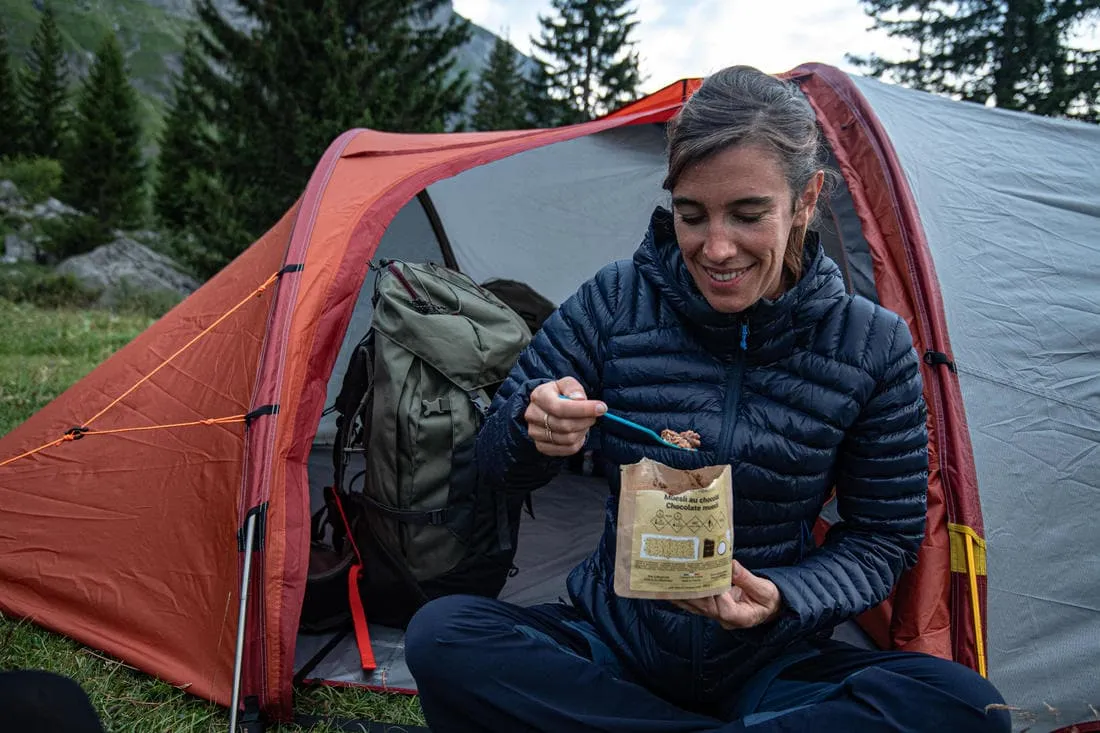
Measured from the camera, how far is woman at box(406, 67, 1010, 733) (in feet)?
4.41

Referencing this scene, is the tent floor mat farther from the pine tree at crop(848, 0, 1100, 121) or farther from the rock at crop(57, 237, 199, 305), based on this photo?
the pine tree at crop(848, 0, 1100, 121)

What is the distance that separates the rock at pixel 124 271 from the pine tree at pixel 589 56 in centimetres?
1287

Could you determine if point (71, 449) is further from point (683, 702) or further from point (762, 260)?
point (762, 260)

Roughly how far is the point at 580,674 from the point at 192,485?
130cm

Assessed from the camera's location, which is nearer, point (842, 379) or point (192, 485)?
point (842, 379)

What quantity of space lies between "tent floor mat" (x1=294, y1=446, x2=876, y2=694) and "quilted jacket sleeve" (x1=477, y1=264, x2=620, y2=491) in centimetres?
46

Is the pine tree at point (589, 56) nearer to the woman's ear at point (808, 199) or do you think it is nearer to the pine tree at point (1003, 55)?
the pine tree at point (1003, 55)

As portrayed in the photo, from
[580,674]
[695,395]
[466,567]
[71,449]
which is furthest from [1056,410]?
[71,449]

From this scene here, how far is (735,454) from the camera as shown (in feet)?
4.81

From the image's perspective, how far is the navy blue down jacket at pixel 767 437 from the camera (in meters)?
1.45

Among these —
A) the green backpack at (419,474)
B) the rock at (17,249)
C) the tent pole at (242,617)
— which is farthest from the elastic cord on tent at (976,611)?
the rock at (17,249)

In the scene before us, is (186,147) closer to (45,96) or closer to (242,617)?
(45,96)

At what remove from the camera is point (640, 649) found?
58.6 inches

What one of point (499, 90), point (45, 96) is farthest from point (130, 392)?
point (499, 90)
